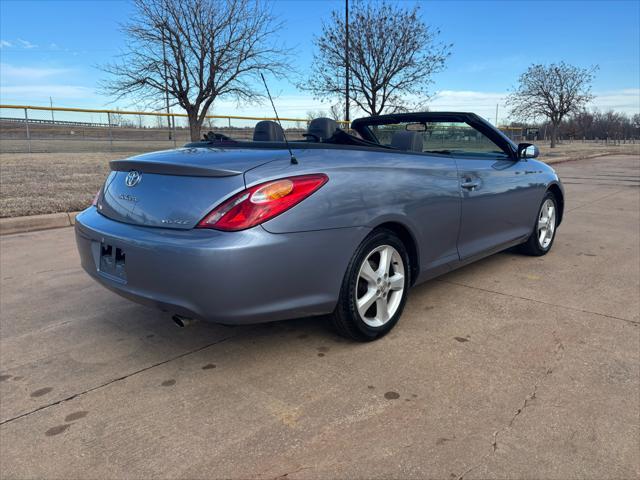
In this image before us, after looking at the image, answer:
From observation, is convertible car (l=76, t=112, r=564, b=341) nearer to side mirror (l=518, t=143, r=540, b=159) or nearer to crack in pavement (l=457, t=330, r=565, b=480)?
crack in pavement (l=457, t=330, r=565, b=480)

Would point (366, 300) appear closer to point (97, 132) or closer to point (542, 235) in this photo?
point (542, 235)

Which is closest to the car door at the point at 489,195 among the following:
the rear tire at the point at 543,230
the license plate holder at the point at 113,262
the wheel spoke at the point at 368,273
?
the rear tire at the point at 543,230

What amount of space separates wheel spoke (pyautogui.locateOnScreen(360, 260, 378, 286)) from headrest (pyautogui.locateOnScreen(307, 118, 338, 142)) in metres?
1.12

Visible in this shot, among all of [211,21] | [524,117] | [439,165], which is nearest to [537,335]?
[439,165]

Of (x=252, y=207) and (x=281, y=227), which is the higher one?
(x=252, y=207)

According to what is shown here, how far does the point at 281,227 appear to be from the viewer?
2344mm

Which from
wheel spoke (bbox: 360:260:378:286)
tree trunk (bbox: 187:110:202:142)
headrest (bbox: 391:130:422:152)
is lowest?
wheel spoke (bbox: 360:260:378:286)

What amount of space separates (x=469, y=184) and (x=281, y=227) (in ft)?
6.09

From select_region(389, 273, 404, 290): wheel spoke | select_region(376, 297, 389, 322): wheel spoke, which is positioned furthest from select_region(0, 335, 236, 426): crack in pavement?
select_region(389, 273, 404, 290): wheel spoke

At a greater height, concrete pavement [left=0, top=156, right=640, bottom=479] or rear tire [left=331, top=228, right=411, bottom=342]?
rear tire [left=331, top=228, right=411, bottom=342]

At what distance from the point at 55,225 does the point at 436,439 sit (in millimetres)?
6354

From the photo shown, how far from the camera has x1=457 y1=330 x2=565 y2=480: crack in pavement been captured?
6.24 feet

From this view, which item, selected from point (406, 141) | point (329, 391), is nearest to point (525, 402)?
point (329, 391)

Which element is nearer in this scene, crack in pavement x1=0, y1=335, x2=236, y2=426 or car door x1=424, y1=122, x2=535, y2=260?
crack in pavement x1=0, y1=335, x2=236, y2=426
